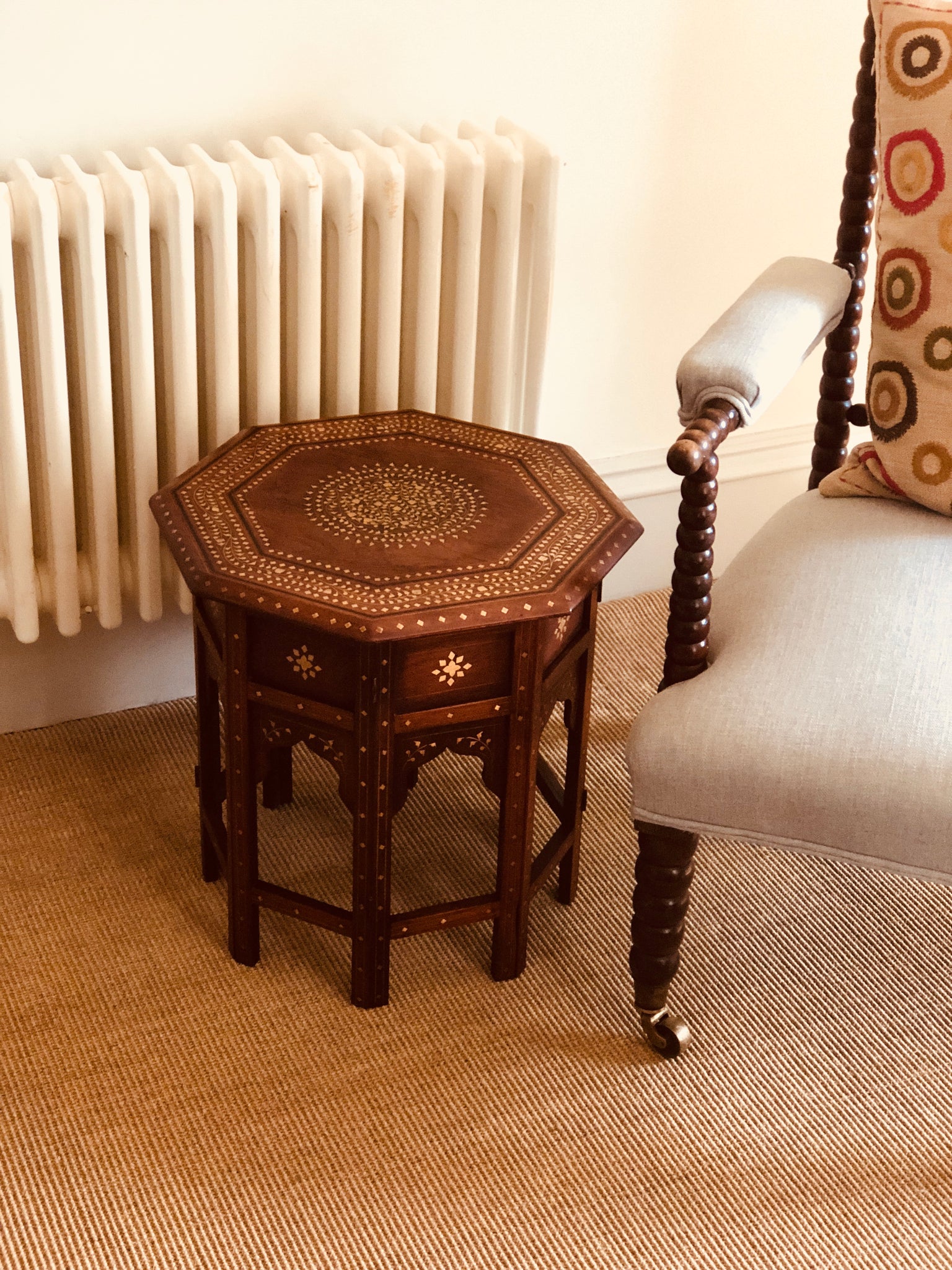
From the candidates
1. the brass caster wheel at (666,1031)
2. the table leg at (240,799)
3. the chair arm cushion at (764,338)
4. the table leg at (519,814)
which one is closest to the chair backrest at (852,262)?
the chair arm cushion at (764,338)

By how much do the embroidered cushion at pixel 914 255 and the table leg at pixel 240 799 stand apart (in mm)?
779

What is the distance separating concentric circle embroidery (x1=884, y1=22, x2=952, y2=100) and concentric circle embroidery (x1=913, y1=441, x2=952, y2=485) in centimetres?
38

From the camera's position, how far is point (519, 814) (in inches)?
62.0

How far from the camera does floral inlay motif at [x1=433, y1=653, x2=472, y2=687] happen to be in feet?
4.77

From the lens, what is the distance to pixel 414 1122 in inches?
59.7

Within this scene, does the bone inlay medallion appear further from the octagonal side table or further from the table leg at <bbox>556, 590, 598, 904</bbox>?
the table leg at <bbox>556, 590, 598, 904</bbox>

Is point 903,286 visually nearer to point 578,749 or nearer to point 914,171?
point 914,171

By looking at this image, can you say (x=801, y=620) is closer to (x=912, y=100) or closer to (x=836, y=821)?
(x=836, y=821)

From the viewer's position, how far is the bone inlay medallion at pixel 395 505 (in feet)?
5.05

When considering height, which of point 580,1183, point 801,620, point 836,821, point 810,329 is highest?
point 810,329

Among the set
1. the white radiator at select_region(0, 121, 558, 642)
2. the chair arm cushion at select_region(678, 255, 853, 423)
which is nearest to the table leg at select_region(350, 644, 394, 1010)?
the chair arm cushion at select_region(678, 255, 853, 423)

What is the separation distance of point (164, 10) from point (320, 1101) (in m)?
1.32

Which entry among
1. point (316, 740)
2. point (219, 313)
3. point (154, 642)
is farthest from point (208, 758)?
point (219, 313)

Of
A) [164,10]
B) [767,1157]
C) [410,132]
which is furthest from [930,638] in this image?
[164,10]
